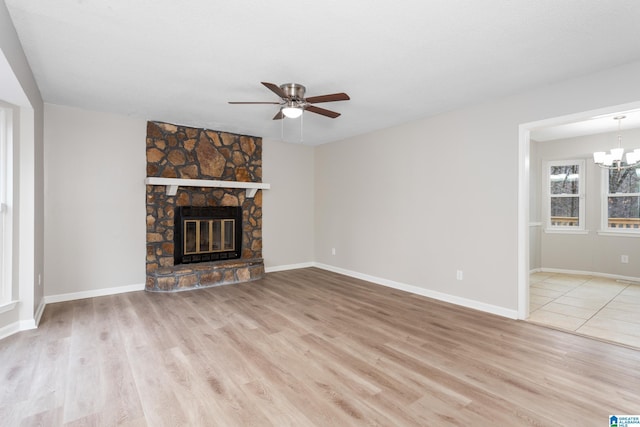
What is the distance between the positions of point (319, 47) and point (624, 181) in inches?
242

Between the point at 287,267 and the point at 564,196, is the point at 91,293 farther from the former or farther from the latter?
the point at 564,196

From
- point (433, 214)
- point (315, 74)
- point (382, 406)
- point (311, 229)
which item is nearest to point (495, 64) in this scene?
point (315, 74)

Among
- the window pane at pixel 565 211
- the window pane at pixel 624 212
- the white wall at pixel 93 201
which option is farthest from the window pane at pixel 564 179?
the white wall at pixel 93 201

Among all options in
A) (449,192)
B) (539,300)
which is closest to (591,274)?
(539,300)

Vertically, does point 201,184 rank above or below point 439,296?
above

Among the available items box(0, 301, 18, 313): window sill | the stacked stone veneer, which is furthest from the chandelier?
box(0, 301, 18, 313): window sill

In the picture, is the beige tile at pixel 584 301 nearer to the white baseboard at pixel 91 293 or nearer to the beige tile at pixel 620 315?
the beige tile at pixel 620 315

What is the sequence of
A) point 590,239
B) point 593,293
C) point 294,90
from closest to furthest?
point 294,90 → point 593,293 → point 590,239

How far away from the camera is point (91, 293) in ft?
14.1

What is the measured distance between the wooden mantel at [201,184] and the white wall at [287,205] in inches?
16.4

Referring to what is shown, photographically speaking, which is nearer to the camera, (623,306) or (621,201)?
(623,306)

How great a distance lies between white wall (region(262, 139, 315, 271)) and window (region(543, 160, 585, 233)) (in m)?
4.77

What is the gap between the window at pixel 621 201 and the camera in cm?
535

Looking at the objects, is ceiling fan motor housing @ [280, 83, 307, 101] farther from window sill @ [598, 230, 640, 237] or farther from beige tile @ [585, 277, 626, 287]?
window sill @ [598, 230, 640, 237]
